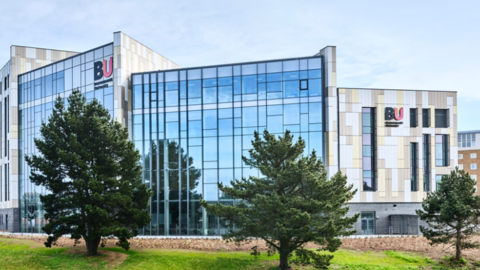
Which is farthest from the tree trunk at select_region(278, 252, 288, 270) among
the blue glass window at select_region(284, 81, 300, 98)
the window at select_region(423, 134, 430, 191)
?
the window at select_region(423, 134, 430, 191)

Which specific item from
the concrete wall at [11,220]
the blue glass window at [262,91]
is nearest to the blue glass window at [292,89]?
the blue glass window at [262,91]

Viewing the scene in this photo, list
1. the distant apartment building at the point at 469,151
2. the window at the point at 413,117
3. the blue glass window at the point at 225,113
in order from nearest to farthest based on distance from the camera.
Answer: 1. the blue glass window at the point at 225,113
2. the window at the point at 413,117
3. the distant apartment building at the point at 469,151

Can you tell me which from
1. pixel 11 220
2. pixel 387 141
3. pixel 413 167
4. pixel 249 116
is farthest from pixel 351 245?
pixel 11 220

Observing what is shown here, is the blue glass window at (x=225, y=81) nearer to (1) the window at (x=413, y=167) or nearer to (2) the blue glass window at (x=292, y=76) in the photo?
(2) the blue glass window at (x=292, y=76)

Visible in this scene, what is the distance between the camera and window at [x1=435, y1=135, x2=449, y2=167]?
4194 centimetres

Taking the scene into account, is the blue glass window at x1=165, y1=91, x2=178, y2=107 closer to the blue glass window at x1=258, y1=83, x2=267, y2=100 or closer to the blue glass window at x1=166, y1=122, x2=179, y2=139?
the blue glass window at x1=166, y1=122, x2=179, y2=139

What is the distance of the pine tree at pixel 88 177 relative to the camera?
Result: 2678 cm

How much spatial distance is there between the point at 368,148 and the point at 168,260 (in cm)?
2153

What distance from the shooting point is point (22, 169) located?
50.4m

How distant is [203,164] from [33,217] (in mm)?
21218

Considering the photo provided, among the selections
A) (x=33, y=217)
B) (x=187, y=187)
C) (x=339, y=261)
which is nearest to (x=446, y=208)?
(x=339, y=261)

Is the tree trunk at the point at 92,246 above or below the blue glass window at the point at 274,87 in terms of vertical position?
below

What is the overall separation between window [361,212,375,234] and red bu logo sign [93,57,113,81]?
1068 inches

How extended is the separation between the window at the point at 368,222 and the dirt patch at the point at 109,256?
21368 mm
